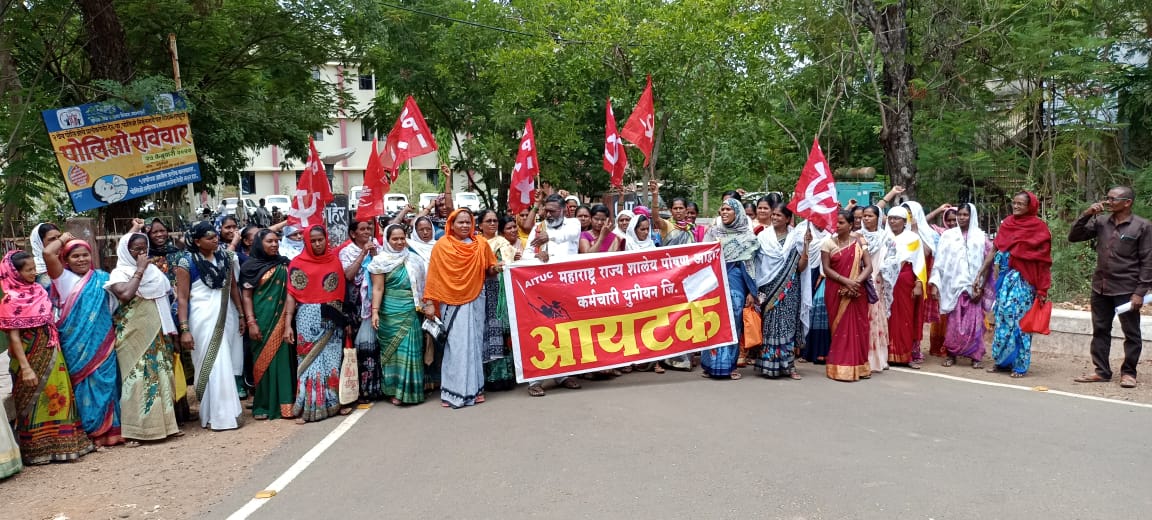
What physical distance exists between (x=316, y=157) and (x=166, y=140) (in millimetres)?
4311

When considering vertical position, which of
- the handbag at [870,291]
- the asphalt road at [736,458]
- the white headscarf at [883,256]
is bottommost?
the asphalt road at [736,458]

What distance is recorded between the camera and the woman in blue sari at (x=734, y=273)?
25.0ft

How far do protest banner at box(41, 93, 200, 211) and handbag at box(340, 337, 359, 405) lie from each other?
5938 millimetres

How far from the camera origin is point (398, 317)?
6.90 meters

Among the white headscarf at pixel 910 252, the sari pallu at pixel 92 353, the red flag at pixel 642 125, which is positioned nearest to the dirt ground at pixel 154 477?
the sari pallu at pixel 92 353

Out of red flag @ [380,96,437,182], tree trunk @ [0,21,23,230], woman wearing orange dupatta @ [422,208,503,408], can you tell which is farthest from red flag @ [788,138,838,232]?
tree trunk @ [0,21,23,230]

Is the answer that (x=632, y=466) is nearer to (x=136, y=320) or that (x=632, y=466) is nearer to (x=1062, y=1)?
(x=136, y=320)

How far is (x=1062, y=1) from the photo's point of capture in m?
13.7

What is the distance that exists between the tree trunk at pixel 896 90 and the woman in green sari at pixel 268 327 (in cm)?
950

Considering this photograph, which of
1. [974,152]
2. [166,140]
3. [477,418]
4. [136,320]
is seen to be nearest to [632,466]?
[477,418]

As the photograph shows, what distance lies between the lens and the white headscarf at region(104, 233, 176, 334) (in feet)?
19.9

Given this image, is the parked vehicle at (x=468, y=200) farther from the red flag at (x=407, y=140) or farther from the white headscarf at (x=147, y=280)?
the white headscarf at (x=147, y=280)

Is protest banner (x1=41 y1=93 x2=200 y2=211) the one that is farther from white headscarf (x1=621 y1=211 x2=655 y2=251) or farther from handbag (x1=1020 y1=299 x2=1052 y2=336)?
handbag (x1=1020 y1=299 x2=1052 y2=336)

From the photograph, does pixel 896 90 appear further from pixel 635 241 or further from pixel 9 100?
pixel 9 100
